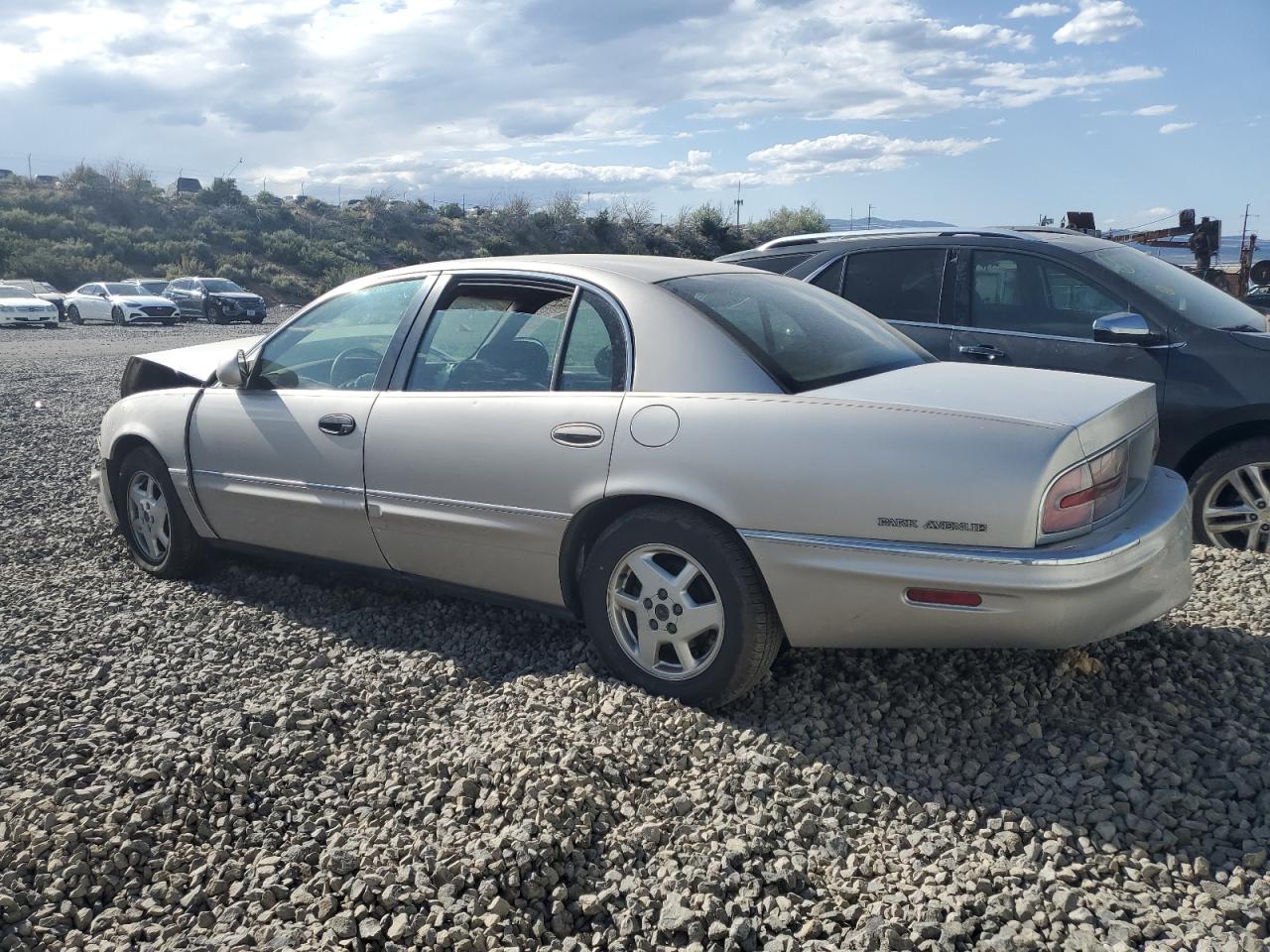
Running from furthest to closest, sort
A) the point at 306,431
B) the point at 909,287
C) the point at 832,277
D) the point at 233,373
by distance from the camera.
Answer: the point at 832,277 < the point at 909,287 < the point at 233,373 < the point at 306,431

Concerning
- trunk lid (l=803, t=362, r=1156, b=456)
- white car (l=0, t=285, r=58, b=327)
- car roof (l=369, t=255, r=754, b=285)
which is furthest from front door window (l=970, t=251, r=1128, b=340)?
white car (l=0, t=285, r=58, b=327)

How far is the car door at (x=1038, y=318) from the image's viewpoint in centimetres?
530

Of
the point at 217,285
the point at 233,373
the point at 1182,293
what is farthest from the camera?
the point at 217,285

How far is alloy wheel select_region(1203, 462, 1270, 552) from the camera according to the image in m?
4.92

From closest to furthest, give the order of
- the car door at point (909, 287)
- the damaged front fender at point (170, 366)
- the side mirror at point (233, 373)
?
1. the side mirror at point (233, 373)
2. the damaged front fender at point (170, 366)
3. the car door at point (909, 287)

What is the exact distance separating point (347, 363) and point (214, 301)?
26.4 meters

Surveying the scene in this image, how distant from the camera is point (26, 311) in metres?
27.5

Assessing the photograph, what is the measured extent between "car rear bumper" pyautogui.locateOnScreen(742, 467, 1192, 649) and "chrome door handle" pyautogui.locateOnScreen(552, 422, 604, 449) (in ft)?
2.17

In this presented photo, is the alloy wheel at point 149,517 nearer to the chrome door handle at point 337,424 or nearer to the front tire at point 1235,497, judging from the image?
the chrome door handle at point 337,424

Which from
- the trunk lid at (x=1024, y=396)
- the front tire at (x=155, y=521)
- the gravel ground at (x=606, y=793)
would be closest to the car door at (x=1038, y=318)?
the gravel ground at (x=606, y=793)

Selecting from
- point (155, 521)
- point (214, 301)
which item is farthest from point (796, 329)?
point (214, 301)

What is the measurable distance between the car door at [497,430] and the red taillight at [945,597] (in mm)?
1093

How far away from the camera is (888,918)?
99.0 inches

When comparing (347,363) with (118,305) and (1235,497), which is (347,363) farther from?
(118,305)
